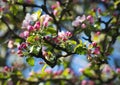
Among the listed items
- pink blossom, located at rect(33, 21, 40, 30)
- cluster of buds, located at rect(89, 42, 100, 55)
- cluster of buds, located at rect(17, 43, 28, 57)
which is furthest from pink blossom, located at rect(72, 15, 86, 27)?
cluster of buds, located at rect(17, 43, 28, 57)

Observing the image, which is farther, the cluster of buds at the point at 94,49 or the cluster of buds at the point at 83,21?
the cluster of buds at the point at 83,21

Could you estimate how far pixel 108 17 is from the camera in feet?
18.3

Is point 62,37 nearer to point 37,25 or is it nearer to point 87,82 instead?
point 37,25

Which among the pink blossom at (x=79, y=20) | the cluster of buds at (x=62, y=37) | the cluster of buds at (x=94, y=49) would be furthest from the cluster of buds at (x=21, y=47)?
the pink blossom at (x=79, y=20)

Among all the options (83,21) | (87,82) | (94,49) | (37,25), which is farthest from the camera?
(87,82)

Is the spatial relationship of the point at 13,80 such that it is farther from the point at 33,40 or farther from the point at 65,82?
the point at 33,40

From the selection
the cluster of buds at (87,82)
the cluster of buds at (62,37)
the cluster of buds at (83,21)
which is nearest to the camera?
the cluster of buds at (62,37)

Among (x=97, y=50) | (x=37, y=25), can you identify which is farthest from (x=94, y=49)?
(x=37, y=25)

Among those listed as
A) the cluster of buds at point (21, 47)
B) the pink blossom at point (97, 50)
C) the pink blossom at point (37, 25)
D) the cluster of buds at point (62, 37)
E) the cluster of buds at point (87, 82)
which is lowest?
the cluster of buds at point (21, 47)

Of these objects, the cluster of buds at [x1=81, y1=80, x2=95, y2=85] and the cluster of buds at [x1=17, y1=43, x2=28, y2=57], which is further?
the cluster of buds at [x1=81, y1=80, x2=95, y2=85]

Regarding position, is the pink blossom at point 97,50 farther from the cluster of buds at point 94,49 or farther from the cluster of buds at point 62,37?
the cluster of buds at point 62,37

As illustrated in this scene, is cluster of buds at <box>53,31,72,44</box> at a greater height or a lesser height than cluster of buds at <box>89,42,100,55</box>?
greater

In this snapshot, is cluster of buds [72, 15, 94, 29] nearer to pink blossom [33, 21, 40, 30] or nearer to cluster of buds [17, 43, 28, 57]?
pink blossom [33, 21, 40, 30]

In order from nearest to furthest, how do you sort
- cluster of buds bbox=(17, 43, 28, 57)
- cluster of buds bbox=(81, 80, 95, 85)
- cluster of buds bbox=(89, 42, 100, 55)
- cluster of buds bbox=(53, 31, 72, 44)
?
cluster of buds bbox=(17, 43, 28, 57), cluster of buds bbox=(53, 31, 72, 44), cluster of buds bbox=(89, 42, 100, 55), cluster of buds bbox=(81, 80, 95, 85)
